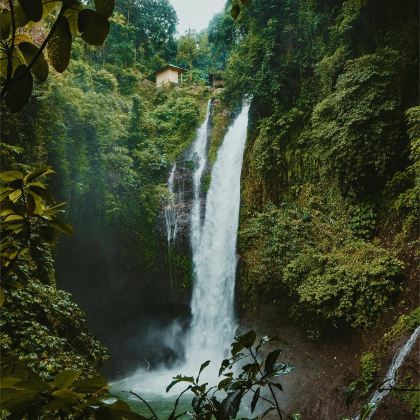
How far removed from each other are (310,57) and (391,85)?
3205 mm

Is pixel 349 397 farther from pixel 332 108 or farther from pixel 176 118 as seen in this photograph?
pixel 176 118

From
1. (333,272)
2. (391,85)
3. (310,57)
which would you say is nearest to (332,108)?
(391,85)

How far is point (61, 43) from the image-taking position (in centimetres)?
85

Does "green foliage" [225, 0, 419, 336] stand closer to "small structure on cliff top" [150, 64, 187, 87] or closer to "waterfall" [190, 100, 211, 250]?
"waterfall" [190, 100, 211, 250]

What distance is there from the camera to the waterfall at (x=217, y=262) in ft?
34.0

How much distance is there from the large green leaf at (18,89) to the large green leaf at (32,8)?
103 mm

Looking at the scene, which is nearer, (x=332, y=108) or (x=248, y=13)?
(x=332, y=108)

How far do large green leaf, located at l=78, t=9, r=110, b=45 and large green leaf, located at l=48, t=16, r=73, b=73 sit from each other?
32 mm

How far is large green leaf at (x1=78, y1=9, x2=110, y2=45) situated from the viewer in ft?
2.72

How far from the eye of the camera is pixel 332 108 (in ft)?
26.6

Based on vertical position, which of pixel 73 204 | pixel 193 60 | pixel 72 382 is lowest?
pixel 72 382

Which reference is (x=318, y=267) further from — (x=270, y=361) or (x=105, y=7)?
(x=105, y=7)

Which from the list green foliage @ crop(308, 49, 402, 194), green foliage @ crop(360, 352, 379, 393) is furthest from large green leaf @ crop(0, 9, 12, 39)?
green foliage @ crop(308, 49, 402, 194)

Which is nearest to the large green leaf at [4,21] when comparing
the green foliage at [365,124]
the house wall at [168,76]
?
the green foliage at [365,124]
